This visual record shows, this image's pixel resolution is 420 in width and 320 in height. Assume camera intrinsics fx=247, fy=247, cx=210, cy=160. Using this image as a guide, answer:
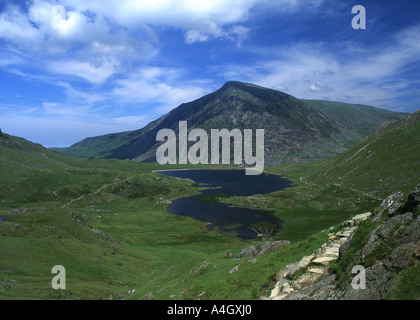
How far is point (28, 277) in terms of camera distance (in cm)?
4378

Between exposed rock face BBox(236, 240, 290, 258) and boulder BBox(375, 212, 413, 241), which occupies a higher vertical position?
boulder BBox(375, 212, 413, 241)

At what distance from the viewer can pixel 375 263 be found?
1766cm

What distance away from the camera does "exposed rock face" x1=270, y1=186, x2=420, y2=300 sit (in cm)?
1577

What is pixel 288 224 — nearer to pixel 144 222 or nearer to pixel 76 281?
pixel 144 222

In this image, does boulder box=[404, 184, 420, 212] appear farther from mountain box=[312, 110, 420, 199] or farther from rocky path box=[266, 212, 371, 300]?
mountain box=[312, 110, 420, 199]

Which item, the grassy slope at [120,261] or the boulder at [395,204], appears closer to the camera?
the boulder at [395,204]

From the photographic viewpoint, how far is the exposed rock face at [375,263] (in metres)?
15.8

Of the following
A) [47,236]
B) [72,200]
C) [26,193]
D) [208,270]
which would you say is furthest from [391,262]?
[26,193]

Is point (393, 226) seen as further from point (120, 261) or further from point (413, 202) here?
point (120, 261)

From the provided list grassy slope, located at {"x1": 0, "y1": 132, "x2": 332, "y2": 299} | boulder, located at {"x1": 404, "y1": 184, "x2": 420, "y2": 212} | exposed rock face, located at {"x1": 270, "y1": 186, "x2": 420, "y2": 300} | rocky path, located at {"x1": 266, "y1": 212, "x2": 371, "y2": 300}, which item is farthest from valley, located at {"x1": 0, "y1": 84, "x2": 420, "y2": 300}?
exposed rock face, located at {"x1": 270, "y1": 186, "x2": 420, "y2": 300}

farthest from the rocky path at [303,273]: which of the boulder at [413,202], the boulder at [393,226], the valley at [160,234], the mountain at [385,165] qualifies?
the mountain at [385,165]

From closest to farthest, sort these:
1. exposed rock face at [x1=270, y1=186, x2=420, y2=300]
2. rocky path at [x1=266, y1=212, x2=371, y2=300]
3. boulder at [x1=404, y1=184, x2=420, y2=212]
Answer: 1. exposed rock face at [x1=270, y1=186, x2=420, y2=300]
2. boulder at [x1=404, y1=184, x2=420, y2=212]
3. rocky path at [x1=266, y1=212, x2=371, y2=300]

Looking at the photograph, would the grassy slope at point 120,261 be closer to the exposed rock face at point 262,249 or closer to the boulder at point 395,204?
the exposed rock face at point 262,249
